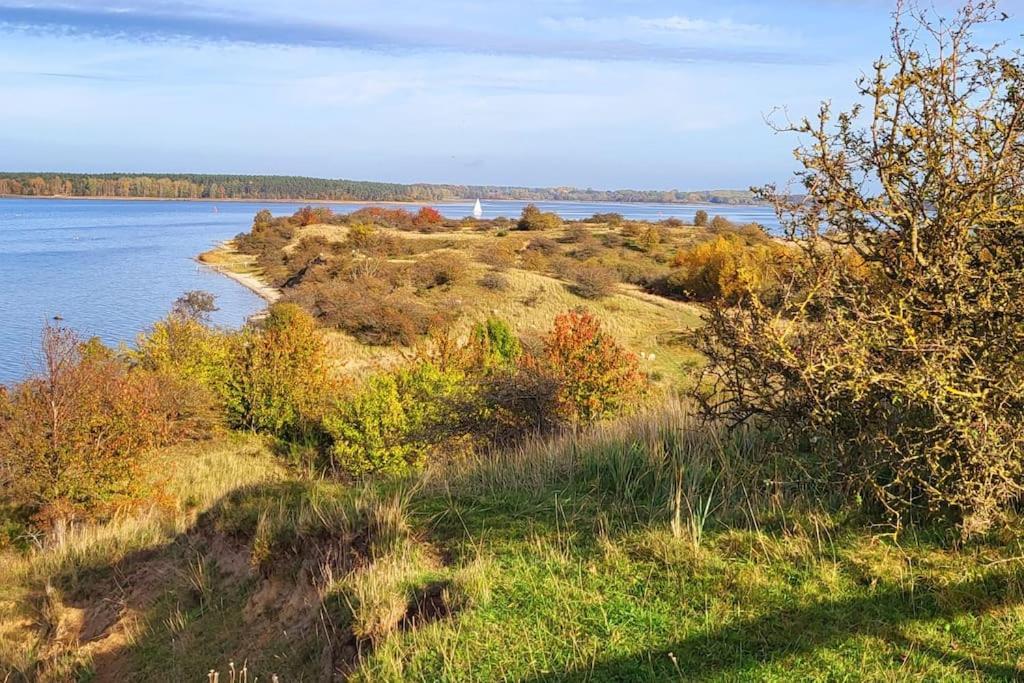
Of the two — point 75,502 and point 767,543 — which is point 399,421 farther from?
point 767,543

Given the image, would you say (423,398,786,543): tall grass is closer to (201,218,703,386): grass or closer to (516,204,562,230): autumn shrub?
(201,218,703,386): grass

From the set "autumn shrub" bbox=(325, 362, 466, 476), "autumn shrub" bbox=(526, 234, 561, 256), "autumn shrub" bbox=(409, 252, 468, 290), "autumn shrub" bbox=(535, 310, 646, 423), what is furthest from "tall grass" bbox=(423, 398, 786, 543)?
"autumn shrub" bbox=(526, 234, 561, 256)

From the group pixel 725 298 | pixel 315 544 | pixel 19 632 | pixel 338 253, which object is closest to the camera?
pixel 725 298

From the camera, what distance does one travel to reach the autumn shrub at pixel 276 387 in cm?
2739

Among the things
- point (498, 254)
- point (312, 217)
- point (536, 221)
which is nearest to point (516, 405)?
point (498, 254)

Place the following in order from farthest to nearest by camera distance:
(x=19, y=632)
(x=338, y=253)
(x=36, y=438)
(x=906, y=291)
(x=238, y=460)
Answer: (x=338, y=253), (x=238, y=460), (x=36, y=438), (x=19, y=632), (x=906, y=291)

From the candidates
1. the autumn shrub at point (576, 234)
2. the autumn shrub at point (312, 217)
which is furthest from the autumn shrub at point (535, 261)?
the autumn shrub at point (312, 217)

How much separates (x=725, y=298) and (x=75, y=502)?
17431 millimetres

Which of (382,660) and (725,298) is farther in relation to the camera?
(725,298)

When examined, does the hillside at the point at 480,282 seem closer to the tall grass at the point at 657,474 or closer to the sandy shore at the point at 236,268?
the sandy shore at the point at 236,268

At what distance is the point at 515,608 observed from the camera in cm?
464

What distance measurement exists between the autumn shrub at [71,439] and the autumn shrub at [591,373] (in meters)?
11.0

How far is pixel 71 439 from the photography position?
1795 cm

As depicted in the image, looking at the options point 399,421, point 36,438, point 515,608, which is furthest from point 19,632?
point 399,421
